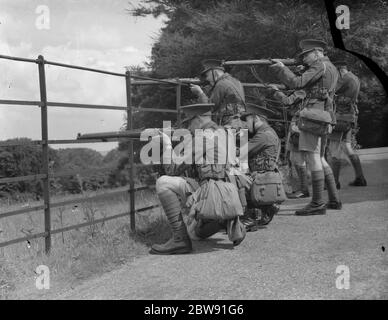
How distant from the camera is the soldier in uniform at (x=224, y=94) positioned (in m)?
6.12

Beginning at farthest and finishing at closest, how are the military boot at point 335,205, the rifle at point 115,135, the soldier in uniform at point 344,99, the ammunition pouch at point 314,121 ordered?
the soldier in uniform at point 344,99, the military boot at point 335,205, the ammunition pouch at point 314,121, the rifle at point 115,135

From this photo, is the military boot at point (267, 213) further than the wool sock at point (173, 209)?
Yes

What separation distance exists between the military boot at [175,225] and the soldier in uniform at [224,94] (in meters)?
1.51

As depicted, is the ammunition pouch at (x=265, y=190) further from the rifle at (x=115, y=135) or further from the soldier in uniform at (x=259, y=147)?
the rifle at (x=115, y=135)

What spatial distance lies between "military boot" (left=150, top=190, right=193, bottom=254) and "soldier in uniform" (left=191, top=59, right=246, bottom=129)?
151cm

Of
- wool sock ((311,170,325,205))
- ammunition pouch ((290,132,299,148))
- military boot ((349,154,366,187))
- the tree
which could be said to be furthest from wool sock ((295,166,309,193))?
wool sock ((311,170,325,205))

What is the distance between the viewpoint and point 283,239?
215 inches

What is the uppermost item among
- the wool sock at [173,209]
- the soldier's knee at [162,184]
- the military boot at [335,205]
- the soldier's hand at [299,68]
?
the soldier's hand at [299,68]

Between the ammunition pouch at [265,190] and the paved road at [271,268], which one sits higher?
the ammunition pouch at [265,190]

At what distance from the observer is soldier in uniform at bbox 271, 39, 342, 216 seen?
638 cm

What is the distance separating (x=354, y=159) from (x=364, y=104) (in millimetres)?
5038

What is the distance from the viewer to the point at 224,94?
6.12 metres

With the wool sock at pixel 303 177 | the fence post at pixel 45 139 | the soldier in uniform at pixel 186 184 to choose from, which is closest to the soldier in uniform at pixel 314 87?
the wool sock at pixel 303 177
